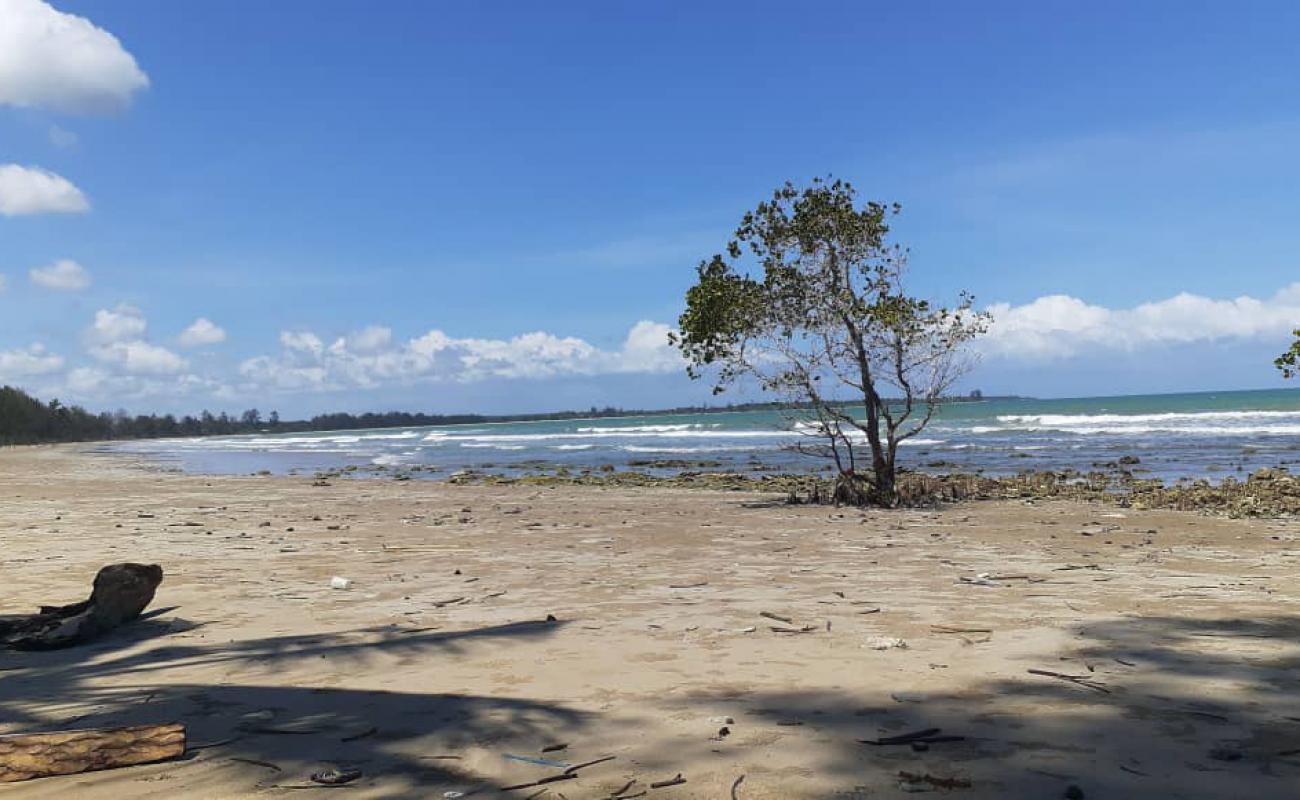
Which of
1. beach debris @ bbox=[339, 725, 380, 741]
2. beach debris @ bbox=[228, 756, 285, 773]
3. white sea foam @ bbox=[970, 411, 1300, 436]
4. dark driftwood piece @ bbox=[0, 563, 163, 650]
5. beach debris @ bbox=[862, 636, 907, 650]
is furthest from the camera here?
white sea foam @ bbox=[970, 411, 1300, 436]

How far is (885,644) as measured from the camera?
17.6 feet

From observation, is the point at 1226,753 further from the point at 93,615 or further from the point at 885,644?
the point at 93,615

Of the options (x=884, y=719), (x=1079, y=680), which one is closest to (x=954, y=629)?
(x=1079, y=680)

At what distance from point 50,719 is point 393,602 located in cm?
327

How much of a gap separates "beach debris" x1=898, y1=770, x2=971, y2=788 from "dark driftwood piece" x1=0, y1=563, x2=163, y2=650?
5740mm

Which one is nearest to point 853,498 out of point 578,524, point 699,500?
point 699,500

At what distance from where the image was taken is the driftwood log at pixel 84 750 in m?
3.46

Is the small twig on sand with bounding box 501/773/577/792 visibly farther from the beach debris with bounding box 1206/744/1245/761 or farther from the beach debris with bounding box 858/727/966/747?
the beach debris with bounding box 1206/744/1245/761

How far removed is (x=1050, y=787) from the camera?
3.16 m

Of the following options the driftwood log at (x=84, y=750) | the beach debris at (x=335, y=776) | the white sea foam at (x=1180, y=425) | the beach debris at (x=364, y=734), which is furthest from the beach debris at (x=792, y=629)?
the white sea foam at (x=1180, y=425)

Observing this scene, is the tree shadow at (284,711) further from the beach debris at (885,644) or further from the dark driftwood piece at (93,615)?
the beach debris at (885,644)

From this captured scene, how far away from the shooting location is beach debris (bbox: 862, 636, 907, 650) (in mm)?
5309

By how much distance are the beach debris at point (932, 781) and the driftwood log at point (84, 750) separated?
3.05 metres

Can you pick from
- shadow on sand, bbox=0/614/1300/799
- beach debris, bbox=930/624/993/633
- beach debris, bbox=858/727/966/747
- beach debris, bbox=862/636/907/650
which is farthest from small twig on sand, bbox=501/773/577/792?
beach debris, bbox=930/624/993/633
